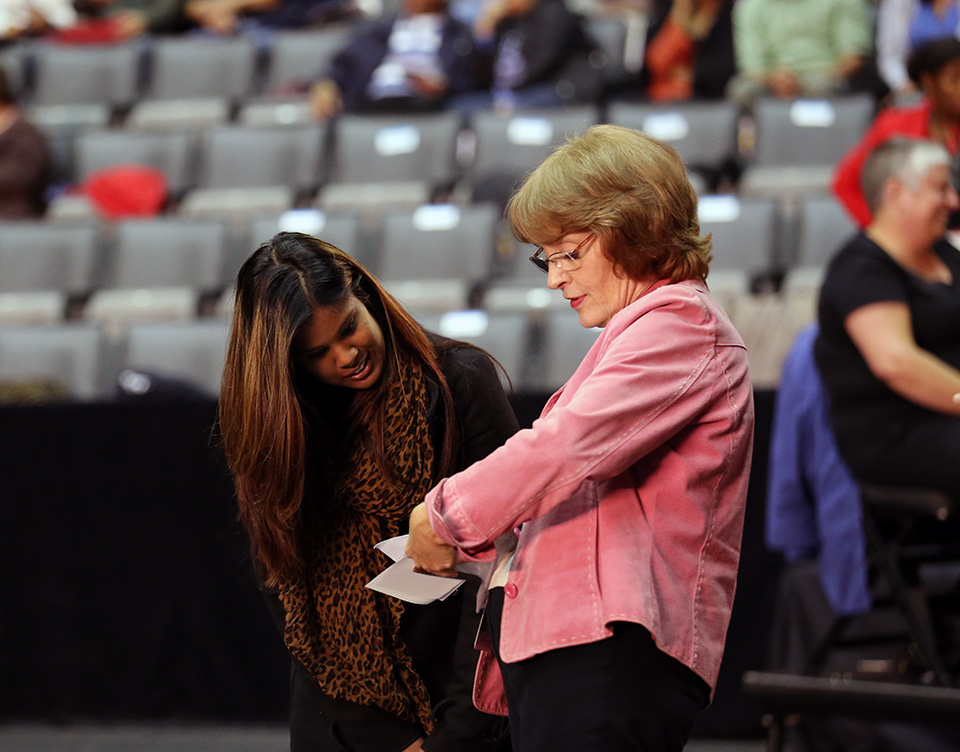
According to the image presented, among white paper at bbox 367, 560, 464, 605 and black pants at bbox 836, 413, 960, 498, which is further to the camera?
black pants at bbox 836, 413, 960, 498

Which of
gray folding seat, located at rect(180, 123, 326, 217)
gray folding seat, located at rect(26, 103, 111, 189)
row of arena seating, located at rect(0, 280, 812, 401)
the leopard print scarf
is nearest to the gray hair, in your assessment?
row of arena seating, located at rect(0, 280, 812, 401)

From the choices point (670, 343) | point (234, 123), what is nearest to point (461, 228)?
point (234, 123)

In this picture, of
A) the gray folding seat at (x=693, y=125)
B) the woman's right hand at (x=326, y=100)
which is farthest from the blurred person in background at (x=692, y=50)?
the woman's right hand at (x=326, y=100)

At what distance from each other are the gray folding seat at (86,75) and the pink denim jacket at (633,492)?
5.35 m

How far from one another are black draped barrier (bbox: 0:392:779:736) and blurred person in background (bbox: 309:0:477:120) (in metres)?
2.66

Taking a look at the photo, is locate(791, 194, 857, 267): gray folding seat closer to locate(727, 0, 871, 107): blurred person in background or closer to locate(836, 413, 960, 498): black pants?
locate(727, 0, 871, 107): blurred person in background

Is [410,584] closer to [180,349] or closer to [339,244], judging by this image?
[180,349]

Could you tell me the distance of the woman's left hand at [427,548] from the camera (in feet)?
3.91

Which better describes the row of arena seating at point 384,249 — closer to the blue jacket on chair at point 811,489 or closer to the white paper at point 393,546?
the blue jacket on chair at point 811,489

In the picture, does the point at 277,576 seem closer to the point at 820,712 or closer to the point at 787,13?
the point at 820,712

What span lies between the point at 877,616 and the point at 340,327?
2118 mm

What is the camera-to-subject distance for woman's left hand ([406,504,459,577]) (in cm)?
119

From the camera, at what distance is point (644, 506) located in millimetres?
1181

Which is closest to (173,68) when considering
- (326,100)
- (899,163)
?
(326,100)
